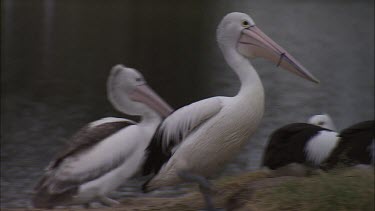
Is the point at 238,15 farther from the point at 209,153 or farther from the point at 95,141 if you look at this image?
the point at 95,141

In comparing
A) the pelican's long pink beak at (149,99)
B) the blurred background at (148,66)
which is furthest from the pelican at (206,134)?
the blurred background at (148,66)

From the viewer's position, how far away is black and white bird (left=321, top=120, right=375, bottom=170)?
524 centimetres

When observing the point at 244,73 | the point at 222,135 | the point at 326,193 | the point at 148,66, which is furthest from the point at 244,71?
the point at 148,66

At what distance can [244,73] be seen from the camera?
5227mm

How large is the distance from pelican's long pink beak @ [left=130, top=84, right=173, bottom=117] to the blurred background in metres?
1.39

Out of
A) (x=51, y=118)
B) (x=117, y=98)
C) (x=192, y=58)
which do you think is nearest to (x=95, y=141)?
(x=117, y=98)

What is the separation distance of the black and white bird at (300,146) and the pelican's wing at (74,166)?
3.36 feet

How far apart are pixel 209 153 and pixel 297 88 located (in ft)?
30.7

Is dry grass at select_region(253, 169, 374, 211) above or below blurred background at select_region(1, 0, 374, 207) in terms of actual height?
above

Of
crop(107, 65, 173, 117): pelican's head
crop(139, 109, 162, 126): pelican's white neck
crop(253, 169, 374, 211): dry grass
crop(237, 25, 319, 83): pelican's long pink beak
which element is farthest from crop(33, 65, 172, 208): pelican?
crop(253, 169, 374, 211): dry grass

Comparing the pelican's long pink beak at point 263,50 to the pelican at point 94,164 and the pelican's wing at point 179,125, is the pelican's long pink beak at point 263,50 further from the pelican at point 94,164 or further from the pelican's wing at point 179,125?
the pelican at point 94,164

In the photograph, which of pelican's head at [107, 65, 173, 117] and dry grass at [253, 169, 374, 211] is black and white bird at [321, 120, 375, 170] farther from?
pelican's head at [107, 65, 173, 117]

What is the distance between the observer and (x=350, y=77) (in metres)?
16.5

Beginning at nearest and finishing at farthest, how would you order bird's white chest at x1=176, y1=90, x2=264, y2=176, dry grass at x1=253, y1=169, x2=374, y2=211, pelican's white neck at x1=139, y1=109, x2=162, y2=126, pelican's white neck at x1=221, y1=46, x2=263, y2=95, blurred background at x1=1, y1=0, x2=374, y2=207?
dry grass at x1=253, y1=169, x2=374, y2=211 < bird's white chest at x1=176, y1=90, x2=264, y2=176 < pelican's white neck at x1=221, y1=46, x2=263, y2=95 < pelican's white neck at x1=139, y1=109, x2=162, y2=126 < blurred background at x1=1, y1=0, x2=374, y2=207
